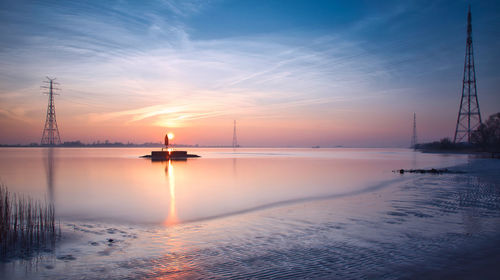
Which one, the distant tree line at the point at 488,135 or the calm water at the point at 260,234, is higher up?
the distant tree line at the point at 488,135

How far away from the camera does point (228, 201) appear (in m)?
16.4

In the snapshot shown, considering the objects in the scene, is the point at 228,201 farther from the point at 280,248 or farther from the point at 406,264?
the point at 406,264

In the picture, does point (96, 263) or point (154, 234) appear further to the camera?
point (154, 234)

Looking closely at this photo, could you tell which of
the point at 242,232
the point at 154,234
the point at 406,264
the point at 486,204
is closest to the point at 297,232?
the point at 242,232

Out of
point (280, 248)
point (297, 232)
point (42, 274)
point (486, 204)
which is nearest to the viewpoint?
point (42, 274)

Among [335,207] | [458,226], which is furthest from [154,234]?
[458,226]

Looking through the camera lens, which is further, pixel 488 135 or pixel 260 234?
pixel 488 135

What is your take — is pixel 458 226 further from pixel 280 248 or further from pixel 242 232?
pixel 242 232

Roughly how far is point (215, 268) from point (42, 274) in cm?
356

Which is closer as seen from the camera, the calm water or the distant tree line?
the calm water

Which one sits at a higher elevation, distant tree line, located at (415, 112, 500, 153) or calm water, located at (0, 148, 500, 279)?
distant tree line, located at (415, 112, 500, 153)

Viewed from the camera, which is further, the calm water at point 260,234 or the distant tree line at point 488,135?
the distant tree line at point 488,135

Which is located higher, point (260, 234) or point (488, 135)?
point (488, 135)

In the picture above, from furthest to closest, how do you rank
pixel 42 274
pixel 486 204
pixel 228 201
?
pixel 228 201 → pixel 486 204 → pixel 42 274
